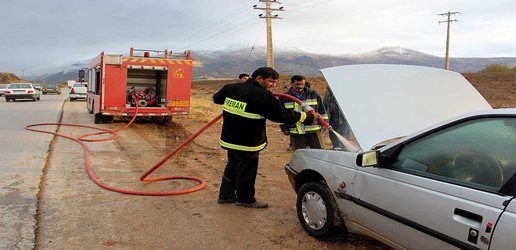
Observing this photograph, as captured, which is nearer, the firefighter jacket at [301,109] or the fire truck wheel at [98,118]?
the firefighter jacket at [301,109]

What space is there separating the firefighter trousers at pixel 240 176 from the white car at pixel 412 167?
2.06 feet

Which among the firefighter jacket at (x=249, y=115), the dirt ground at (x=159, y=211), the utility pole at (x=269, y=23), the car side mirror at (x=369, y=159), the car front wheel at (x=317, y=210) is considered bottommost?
the dirt ground at (x=159, y=211)

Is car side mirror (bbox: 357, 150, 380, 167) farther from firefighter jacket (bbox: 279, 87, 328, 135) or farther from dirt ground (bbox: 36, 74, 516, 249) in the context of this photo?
firefighter jacket (bbox: 279, 87, 328, 135)

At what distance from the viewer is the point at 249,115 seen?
16.2ft

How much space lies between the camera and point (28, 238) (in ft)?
13.4


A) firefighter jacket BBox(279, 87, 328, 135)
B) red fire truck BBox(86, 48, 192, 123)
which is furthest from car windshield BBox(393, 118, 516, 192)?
red fire truck BBox(86, 48, 192, 123)

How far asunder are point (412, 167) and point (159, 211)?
123 inches

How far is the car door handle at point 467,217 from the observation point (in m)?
2.44

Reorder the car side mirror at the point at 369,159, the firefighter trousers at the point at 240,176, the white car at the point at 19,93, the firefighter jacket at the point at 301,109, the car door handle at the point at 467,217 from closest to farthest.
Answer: the car door handle at the point at 467,217
the car side mirror at the point at 369,159
the firefighter trousers at the point at 240,176
the firefighter jacket at the point at 301,109
the white car at the point at 19,93

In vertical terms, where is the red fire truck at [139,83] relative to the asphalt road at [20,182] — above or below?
above

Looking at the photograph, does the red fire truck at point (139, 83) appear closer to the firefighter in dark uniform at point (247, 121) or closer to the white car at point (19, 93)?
the firefighter in dark uniform at point (247, 121)

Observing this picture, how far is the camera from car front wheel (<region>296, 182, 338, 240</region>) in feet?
12.9

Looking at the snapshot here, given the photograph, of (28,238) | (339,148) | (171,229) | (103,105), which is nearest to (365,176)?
(339,148)

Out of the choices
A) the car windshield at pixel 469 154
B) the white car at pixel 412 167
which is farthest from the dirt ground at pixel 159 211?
the car windshield at pixel 469 154
